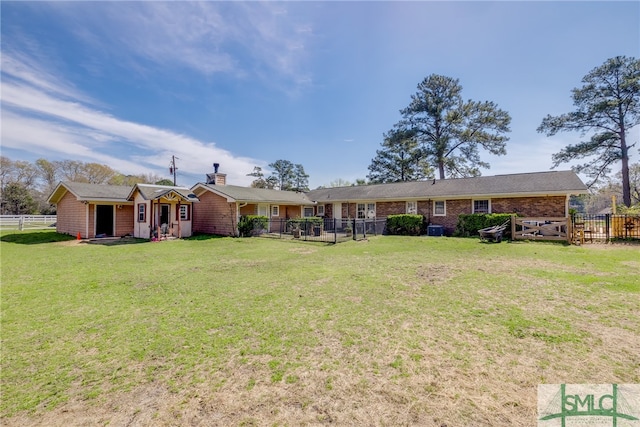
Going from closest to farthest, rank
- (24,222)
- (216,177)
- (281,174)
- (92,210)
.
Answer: (92,210) → (216,177) → (24,222) → (281,174)

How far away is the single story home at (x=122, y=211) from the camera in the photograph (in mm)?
16797

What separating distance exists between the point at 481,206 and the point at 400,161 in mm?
19681

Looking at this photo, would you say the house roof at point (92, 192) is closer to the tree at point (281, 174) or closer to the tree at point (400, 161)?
the tree at point (400, 161)

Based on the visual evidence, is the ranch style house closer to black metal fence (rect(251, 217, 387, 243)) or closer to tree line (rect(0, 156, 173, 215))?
black metal fence (rect(251, 217, 387, 243))

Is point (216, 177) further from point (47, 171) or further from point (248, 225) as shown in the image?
point (47, 171)

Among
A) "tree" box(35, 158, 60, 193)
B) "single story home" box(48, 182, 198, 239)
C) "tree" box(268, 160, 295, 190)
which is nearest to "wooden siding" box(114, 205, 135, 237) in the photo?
"single story home" box(48, 182, 198, 239)

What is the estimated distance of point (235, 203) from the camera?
18375mm

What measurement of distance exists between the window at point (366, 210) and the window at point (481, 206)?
7.28 m

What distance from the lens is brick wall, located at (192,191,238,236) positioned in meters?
18.6

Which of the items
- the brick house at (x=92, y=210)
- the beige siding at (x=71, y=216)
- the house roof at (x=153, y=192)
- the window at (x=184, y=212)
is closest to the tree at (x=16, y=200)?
the brick house at (x=92, y=210)

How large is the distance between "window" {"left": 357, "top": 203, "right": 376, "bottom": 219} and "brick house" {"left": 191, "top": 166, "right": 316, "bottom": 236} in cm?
503

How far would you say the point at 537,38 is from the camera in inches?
428

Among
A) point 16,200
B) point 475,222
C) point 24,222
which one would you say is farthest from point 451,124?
point 16,200

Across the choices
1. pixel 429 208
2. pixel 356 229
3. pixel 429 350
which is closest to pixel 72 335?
pixel 429 350
